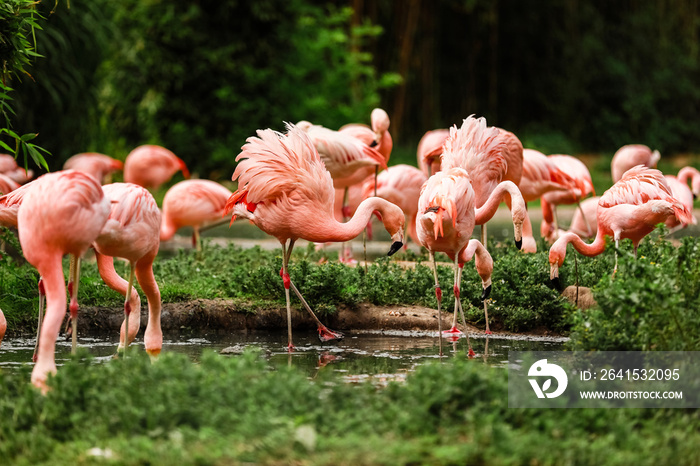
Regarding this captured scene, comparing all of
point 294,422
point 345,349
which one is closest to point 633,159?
point 345,349

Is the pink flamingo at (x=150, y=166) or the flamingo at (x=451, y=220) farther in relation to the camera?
the pink flamingo at (x=150, y=166)

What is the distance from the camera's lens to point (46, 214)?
4082 mm

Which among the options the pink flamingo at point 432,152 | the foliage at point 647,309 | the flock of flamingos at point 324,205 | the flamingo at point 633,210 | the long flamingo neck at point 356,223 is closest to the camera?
the foliage at point 647,309

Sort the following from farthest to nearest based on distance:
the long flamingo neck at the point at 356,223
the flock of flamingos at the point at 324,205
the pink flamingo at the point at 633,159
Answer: the pink flamingo at the point at 633,159 → the long flamingo neck at the point at 356,223 → the flock of flamingos at the point at 324,205

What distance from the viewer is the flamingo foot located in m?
6.11

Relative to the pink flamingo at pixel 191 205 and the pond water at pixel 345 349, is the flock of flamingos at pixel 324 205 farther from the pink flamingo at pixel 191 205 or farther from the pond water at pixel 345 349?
the pond water at pixel 345 349

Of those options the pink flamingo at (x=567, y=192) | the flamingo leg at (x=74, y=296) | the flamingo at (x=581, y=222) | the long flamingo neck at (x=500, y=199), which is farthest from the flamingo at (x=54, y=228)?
the flamingo at (x=581, y=222)

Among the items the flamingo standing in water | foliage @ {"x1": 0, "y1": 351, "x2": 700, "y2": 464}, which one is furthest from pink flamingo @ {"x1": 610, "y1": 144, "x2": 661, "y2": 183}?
foliage @ {"x1": 0, "y1": 351, "x2": 700, "y2": 464}

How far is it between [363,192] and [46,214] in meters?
5.51

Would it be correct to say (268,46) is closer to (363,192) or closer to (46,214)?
(363,192)

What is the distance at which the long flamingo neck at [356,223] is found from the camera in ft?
19.1

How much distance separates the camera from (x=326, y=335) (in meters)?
6.13

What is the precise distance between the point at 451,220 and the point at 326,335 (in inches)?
53.6

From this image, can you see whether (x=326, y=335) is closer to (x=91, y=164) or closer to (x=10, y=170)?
(x=10, y=170)
